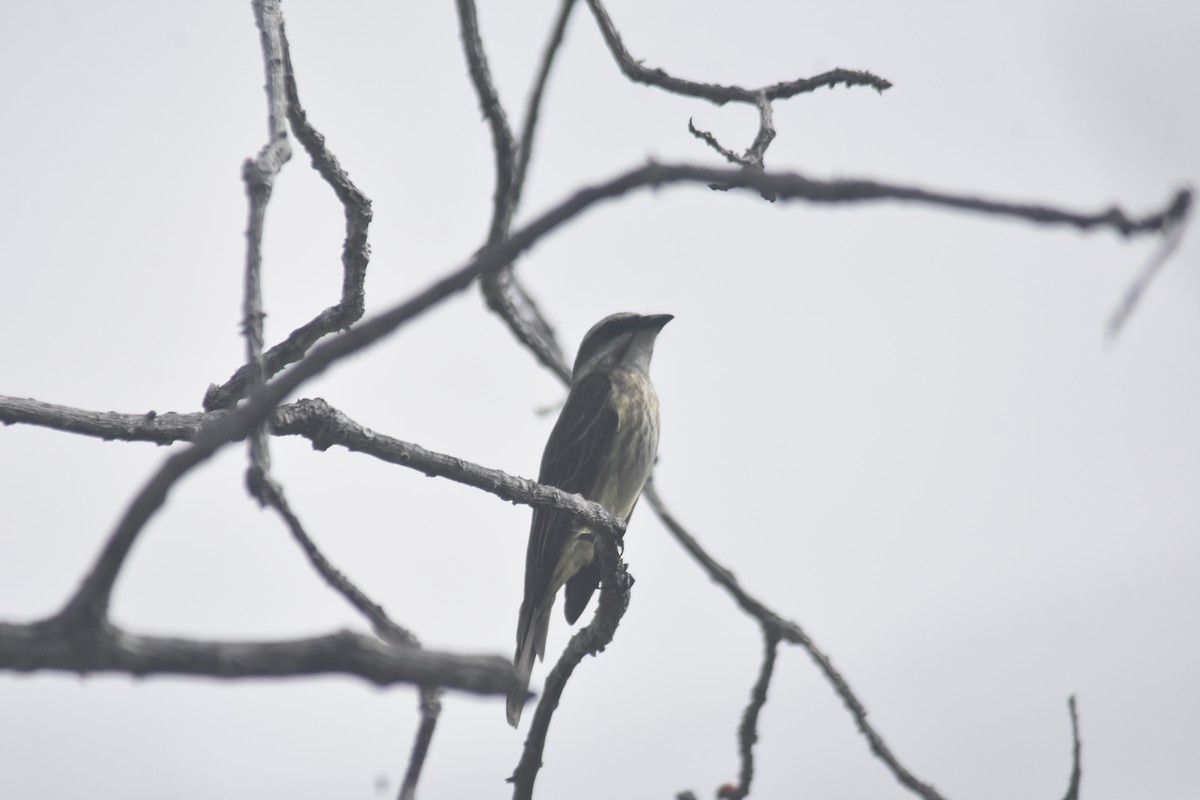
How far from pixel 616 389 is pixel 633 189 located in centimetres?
649

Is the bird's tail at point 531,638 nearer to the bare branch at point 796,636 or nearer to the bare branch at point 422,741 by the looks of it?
the bare branch at point 796,636

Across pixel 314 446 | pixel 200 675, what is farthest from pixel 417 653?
pixel 314 446

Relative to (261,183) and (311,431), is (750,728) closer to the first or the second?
Answer: (311,431)

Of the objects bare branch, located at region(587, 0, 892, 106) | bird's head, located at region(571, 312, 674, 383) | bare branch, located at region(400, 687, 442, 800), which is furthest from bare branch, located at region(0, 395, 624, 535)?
bird's head, located at region(571, 312, 674, 383)

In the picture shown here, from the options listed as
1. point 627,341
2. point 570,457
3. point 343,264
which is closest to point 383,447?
point 343,264

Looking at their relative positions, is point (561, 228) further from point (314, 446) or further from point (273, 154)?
point (314, 446)

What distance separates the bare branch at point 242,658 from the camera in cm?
171

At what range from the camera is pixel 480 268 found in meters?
1.94

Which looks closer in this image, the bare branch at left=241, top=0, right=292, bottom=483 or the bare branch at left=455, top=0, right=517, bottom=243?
the bare branch at left=241, top=0, right=292, bottom=483

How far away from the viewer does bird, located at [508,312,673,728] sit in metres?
7.79

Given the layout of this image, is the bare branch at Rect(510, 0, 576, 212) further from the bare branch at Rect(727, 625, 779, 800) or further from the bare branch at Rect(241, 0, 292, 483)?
the bare branch at Rect(727, 625, 779, 800)

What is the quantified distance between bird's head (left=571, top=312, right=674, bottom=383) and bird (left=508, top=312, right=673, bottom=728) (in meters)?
0.03

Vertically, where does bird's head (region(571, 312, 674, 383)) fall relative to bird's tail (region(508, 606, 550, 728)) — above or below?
above

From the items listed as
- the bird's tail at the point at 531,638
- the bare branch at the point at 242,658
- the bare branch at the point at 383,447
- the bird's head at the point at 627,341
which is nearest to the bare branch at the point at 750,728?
the bare branch at the point at 383,447
